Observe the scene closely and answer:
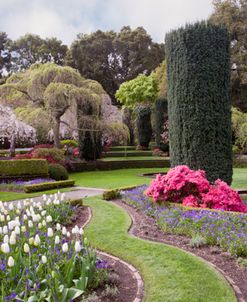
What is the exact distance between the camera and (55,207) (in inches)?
279

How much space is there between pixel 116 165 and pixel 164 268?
1705 cm

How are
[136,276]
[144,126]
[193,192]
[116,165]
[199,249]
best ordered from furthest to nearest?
[144,126] → [116,165] → [193,192] → [199,249] → [136,276]

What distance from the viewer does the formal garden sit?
3.83 m

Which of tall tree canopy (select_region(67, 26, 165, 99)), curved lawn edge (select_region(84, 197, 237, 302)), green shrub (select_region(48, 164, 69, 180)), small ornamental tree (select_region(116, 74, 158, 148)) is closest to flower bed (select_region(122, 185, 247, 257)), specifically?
curved lawn edge (select_region(84, 197, 237, 302))

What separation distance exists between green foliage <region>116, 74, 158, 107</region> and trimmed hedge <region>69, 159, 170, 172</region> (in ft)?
45.4

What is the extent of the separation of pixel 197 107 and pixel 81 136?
12375mm

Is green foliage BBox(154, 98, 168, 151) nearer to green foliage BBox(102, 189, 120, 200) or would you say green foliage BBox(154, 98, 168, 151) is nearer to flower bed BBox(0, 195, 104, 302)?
green foliage BBox(102, 189, 120, 200)

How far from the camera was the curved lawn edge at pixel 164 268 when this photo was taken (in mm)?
3832

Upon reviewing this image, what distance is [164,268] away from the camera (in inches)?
176

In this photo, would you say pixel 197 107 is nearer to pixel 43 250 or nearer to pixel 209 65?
pixel 209 65

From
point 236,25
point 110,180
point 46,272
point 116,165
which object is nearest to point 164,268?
point 46,272

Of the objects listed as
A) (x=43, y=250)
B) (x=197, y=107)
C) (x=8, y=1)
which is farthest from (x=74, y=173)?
(x=43, y=250)

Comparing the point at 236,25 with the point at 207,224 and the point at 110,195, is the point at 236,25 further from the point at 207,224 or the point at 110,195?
the point at 207,224

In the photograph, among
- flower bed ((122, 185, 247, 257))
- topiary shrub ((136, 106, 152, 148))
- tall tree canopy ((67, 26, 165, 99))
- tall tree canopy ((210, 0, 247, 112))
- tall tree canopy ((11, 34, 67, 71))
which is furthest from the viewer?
tall tree canopy ((11, 34, 67, 71))
